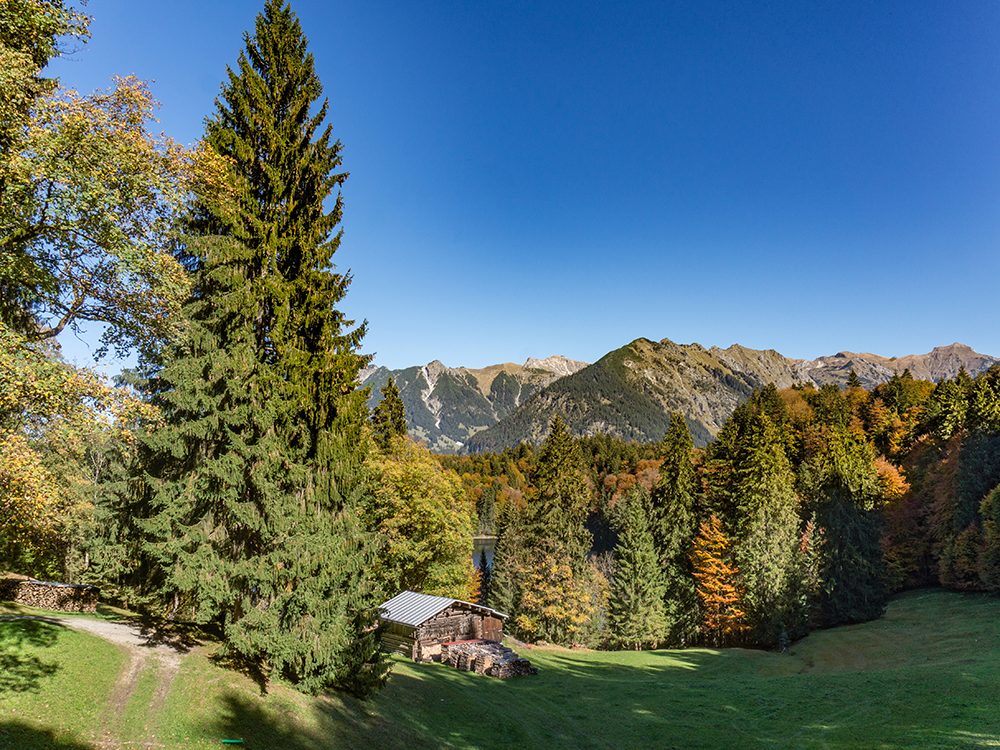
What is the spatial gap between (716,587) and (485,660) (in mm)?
22470

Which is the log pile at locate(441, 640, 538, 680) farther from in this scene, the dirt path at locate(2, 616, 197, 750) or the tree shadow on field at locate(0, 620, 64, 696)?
the tree shadow on field at locate(0, 620, 64, 696)

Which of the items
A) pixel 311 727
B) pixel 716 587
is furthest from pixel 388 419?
pixel 311 727

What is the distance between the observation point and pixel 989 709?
16.3 m

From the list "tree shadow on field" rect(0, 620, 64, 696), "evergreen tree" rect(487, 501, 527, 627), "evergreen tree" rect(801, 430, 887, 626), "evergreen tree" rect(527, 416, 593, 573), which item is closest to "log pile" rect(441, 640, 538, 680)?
"evergreen tree" rect(527, 416, 593, 573)

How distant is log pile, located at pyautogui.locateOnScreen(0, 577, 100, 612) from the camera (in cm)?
1747

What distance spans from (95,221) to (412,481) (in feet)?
81.3

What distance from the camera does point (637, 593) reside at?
43.9 meters

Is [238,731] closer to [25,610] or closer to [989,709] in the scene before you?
[25,610]

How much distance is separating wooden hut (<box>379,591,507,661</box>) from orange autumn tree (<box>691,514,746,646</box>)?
19070 mm

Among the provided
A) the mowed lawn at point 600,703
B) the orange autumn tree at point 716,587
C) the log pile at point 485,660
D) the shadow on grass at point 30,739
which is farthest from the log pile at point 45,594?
the orange autumn tree at point 716,587

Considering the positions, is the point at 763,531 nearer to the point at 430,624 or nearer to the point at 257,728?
the point at 430,624

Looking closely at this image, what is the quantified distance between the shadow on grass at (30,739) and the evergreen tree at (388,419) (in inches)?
1124

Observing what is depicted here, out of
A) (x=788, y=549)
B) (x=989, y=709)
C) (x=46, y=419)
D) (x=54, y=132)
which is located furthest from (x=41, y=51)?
(x=788, y=549)

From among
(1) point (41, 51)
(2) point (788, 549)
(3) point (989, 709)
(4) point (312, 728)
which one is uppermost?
(1) point (41, 51)
